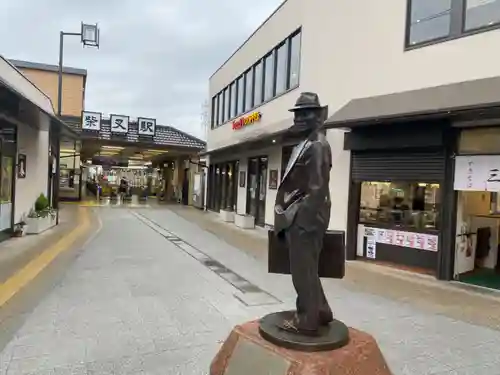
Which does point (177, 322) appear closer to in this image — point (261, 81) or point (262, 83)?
point (262, 83)

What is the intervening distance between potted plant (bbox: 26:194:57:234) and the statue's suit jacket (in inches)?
408

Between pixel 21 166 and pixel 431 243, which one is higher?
pixel 21 166

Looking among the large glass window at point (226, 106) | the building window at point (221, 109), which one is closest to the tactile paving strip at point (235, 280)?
the large glass window at point (226, 106)

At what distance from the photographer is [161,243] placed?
36.9 feet

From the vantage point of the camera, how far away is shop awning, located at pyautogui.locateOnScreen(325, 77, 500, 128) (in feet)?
20.9

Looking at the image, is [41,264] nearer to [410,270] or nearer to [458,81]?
[410,270]

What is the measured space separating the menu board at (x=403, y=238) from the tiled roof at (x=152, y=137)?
17950mm

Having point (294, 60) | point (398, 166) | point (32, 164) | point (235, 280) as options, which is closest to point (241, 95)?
point (294, 60)

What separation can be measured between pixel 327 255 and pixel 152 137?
73.9 feet

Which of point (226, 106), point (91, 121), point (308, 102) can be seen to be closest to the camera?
point (308, 102)

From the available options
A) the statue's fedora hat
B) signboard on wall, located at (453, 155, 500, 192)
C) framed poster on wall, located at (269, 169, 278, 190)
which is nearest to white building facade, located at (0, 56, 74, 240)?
the statue's fedora hat

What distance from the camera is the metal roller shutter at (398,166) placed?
7805mm

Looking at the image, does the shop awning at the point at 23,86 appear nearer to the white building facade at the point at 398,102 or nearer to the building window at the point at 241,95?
the white building facade at the point at 398,102

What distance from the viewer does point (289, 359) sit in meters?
3.01
